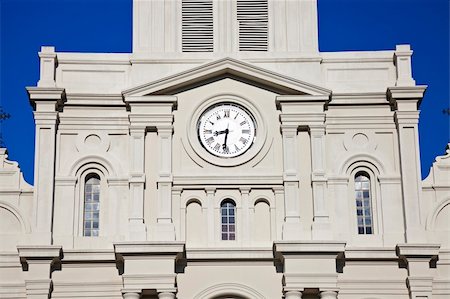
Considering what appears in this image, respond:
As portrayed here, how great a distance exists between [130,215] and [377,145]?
7.25 metres

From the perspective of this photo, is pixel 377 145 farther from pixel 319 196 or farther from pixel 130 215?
pixel 130 215

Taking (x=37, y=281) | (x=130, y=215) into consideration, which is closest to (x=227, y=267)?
(x=130, y=215)

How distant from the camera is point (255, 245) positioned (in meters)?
30.9

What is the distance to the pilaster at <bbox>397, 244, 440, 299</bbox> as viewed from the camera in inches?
1185

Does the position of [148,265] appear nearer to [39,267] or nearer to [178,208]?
[178,208]

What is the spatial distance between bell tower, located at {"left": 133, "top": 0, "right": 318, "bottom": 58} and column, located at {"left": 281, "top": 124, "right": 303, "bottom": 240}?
255cm

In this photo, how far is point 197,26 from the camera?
1312 inches

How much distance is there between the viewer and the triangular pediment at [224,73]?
31797 mm

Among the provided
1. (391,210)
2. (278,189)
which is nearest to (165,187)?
(278,189)

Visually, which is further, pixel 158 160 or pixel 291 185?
pixel 158 160

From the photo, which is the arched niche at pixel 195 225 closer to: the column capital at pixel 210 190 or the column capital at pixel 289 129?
the column capital at pixel 210 190

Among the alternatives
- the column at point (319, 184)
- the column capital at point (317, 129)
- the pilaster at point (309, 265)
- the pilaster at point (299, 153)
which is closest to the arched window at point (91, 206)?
the pilaster at point (309, 265)

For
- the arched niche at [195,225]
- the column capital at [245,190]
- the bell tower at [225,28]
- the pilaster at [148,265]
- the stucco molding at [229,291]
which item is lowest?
the stucco molding at [229,291]

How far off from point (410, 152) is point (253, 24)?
6.01 metres
